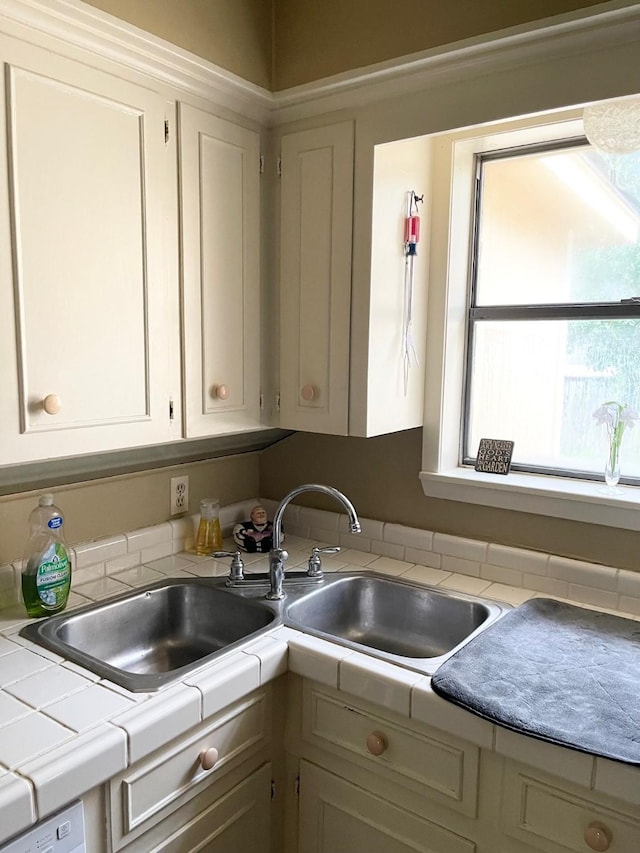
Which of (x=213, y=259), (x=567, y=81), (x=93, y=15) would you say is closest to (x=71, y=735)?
(x=213, y=259)

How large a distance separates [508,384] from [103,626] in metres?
1.30

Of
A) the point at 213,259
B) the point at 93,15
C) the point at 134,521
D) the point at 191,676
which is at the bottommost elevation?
the point at 191,676

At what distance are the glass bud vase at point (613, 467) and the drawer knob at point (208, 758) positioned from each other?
3.86 feet

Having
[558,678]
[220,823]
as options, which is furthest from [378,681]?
[220,823]

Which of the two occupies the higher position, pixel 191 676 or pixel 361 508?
pixel 361 508

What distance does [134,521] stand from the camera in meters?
1.87

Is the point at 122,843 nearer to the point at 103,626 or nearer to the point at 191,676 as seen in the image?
the point at 191,676

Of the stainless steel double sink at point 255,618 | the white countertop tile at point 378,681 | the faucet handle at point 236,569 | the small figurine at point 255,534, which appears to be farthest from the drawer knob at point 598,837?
the small figurine at point 255,534

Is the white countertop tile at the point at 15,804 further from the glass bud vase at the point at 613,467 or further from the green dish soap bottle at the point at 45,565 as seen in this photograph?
the glass bud vase at the point at 613,467

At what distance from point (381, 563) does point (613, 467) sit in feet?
2.31

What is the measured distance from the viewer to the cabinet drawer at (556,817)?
42.1 inches

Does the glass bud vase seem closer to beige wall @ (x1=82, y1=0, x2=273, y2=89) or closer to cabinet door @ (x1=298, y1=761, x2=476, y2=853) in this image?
cabinet door @ (x1=298, y1=761, x2=476, y2=853)

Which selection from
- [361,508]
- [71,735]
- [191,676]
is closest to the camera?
[71,735]

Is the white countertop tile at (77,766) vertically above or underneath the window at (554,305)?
underneath
